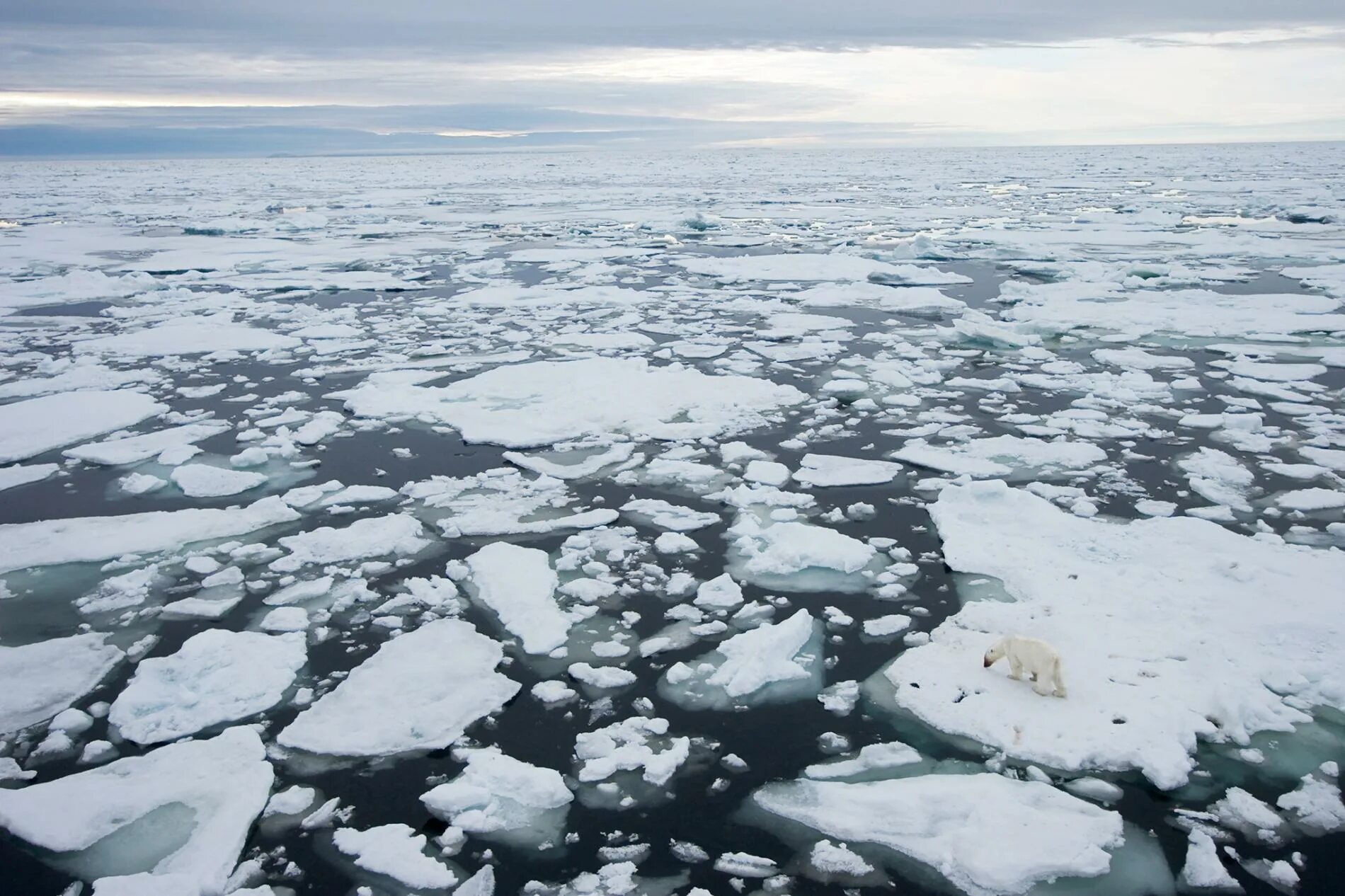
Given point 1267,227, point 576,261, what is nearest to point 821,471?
point 576,261

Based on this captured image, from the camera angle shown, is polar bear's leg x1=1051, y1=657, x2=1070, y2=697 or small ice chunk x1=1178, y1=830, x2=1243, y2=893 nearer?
small ice chunk x1=1178, y1=830, x2=1243, y2=893

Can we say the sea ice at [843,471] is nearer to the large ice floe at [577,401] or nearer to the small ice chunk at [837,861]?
the large ice floe at [577,401]

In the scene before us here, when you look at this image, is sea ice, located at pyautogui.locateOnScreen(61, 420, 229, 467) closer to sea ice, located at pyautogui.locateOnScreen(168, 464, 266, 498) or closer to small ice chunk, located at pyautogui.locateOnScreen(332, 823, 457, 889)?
sea ice, located at pyautogui.locateOnScreen(168, 464, 266, 498)

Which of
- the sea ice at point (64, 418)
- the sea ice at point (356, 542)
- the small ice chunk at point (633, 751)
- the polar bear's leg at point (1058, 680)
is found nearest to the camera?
the small ice chunk at point (633, 751)

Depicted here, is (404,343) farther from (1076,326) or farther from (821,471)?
(1076,326)

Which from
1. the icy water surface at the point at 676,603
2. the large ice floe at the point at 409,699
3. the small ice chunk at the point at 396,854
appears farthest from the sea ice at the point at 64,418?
the small ice chunk at the point at 396,854

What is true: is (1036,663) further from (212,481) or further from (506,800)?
(212,481)

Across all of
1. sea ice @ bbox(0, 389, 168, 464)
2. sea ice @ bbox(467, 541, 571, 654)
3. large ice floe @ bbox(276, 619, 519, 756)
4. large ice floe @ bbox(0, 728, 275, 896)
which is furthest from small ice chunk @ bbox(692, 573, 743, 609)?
sea ice @ bbox(0, 389, 168, 464)
